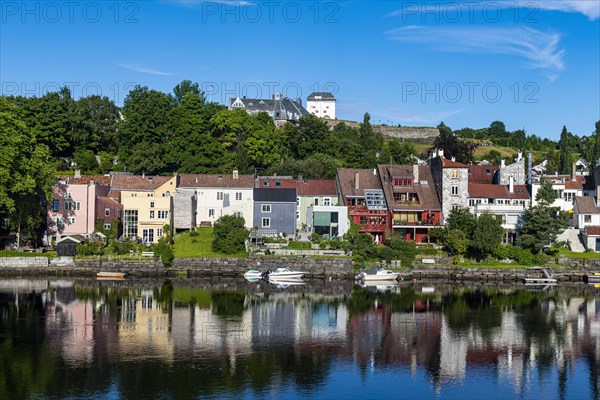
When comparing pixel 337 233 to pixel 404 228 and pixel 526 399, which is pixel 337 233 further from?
pixel 526 399

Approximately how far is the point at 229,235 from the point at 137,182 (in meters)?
12.8

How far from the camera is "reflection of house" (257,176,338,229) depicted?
66.9m

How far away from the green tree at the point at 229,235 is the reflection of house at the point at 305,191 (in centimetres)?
859

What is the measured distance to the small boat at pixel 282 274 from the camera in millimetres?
54906

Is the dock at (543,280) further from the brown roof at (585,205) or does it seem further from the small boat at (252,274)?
the small boat at (252,274)

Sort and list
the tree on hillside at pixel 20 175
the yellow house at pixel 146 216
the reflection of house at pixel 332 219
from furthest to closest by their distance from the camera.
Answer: the reflection of house at pixel 332 219 < the yellow house at pixel 146 216 < the tree on hillside at pixel 20 175

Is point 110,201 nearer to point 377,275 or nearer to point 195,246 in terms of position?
point 195,246

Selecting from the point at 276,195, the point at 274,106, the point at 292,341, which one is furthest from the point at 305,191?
the point at 274,106

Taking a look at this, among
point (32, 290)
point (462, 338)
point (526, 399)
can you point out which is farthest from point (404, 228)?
point (526, 399)

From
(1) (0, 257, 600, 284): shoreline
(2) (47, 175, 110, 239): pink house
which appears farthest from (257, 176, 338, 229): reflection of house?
(2) (47, 175, 110, 239): pink house

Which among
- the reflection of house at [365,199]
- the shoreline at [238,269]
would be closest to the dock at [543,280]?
the shoreline at [238,269]

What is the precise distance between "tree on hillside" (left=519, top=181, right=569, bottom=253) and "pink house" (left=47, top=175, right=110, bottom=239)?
35.3 m

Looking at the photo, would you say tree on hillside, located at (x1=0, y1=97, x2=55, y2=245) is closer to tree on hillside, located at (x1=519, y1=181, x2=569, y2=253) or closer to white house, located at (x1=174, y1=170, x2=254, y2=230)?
white house, located at (x1=174, y1=170, x2=254, y2=230)

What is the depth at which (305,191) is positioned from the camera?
67750mm
